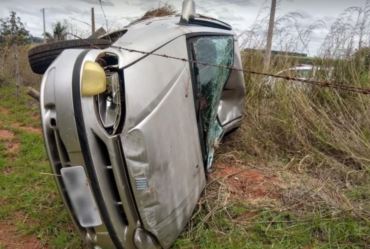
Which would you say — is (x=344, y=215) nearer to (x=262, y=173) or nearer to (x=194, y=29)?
(x=262, y=173)

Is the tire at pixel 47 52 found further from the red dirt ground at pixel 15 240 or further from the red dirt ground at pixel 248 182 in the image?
the red dirt ground at pixel 248 182

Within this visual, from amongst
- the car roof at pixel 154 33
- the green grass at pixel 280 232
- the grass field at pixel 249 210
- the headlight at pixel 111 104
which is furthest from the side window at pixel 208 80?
the headlight at pixel 111 104

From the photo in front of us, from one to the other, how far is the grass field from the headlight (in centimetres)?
104

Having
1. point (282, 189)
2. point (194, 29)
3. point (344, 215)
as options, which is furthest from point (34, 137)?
point (344, 215)

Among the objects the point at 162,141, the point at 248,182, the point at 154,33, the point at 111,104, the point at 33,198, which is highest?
the point at 154,33

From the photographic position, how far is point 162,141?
7.40 ft

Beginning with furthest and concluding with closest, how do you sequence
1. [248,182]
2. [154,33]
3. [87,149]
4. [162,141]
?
1. [248,182]
2. [154,33]
3. [162,141]
4. [87,149]

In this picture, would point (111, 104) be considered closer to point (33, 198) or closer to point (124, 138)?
point (124, 138)

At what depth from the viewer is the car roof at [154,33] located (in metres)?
2.35

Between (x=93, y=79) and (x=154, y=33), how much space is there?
2.53 ft

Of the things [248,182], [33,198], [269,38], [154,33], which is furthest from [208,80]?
[269,38]

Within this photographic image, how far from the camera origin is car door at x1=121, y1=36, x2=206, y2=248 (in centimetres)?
211

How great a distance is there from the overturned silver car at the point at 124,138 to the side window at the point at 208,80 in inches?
9.8

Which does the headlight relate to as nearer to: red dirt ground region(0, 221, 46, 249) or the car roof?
the car roof
